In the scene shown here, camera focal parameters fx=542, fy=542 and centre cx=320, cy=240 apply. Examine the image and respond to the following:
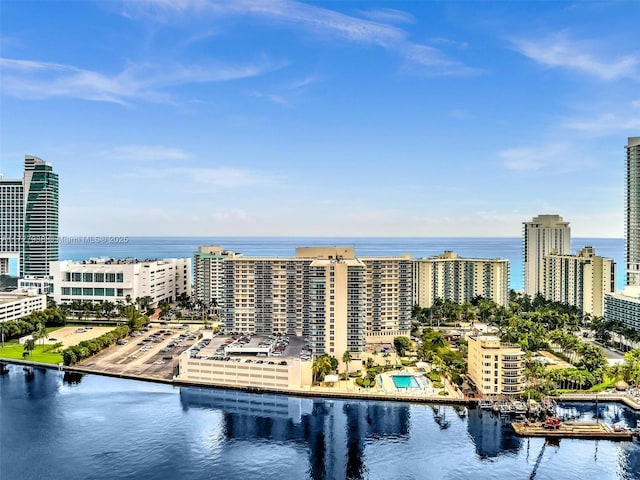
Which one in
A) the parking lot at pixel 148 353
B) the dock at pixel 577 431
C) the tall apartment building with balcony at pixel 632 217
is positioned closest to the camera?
the dock at pixel 577 431

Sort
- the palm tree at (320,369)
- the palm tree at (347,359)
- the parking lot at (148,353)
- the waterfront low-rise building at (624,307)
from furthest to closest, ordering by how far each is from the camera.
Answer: the waterfront low-rise building at (624,307)
the parking lot at (148,353)
the palm tree at (347,359)
the palm tree at (320,369)

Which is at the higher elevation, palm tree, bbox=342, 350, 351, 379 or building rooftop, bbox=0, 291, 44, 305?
building rooftop, bbox=0, 291, 44, 305

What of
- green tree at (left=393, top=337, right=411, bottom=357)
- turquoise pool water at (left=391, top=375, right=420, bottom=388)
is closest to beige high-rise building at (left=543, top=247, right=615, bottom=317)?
green tree at (left=393, top=337, right=411, bottom=357)

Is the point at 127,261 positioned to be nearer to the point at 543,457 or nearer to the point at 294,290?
the point at 294,290

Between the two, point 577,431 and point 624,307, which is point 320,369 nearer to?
point 577,431

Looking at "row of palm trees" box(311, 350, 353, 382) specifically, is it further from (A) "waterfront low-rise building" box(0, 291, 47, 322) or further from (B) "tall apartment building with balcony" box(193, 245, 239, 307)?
(A) "waterfront low-rise building" box(0, 291, 47, 322)

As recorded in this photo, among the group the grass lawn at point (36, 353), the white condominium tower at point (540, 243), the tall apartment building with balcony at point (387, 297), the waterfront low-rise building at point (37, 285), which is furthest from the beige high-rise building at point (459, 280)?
the waterfront low-rise building at point (37, 285)

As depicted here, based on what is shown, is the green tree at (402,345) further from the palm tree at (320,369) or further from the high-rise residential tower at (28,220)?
the high-rise residential tower at (28,220)

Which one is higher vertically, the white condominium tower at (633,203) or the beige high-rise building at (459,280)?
the white condominium tower at (633,203)
